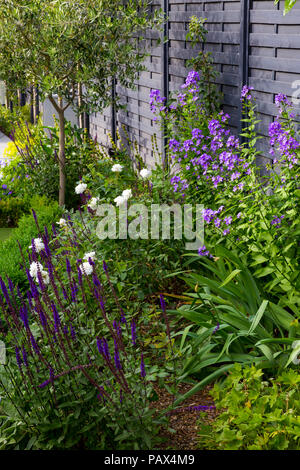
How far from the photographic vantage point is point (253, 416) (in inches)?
104

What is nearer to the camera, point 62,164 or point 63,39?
point 63,39

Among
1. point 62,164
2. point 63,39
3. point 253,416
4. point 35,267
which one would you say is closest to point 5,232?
point 62,164

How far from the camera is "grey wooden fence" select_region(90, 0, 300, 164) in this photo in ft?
14.5

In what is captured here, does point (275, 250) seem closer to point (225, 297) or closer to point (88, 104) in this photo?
point (225, 297)

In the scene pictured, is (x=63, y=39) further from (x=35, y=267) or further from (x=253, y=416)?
(x=253, y=416)

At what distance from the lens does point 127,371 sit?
109 inches

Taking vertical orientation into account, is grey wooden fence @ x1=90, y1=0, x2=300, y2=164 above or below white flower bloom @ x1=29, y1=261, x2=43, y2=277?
above

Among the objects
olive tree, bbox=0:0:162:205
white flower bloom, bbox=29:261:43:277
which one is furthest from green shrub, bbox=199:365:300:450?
olive tree, bbox=0:0:162:205

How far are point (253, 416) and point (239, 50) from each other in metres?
3.32

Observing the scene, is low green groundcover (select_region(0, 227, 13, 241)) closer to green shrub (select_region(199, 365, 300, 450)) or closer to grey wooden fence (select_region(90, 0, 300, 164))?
grey wooden fence (select_region(90, 0, 300, 164))

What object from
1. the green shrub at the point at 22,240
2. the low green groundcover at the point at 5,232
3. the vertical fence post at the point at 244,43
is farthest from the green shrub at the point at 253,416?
the low green groundcover at the point at 5,232

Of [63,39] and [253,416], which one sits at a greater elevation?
[63,39]

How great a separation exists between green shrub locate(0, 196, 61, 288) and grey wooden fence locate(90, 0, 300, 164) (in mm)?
1635

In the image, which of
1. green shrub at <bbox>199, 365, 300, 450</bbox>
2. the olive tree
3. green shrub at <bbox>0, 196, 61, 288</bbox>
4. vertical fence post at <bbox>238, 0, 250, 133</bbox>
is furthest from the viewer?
the olive tree
